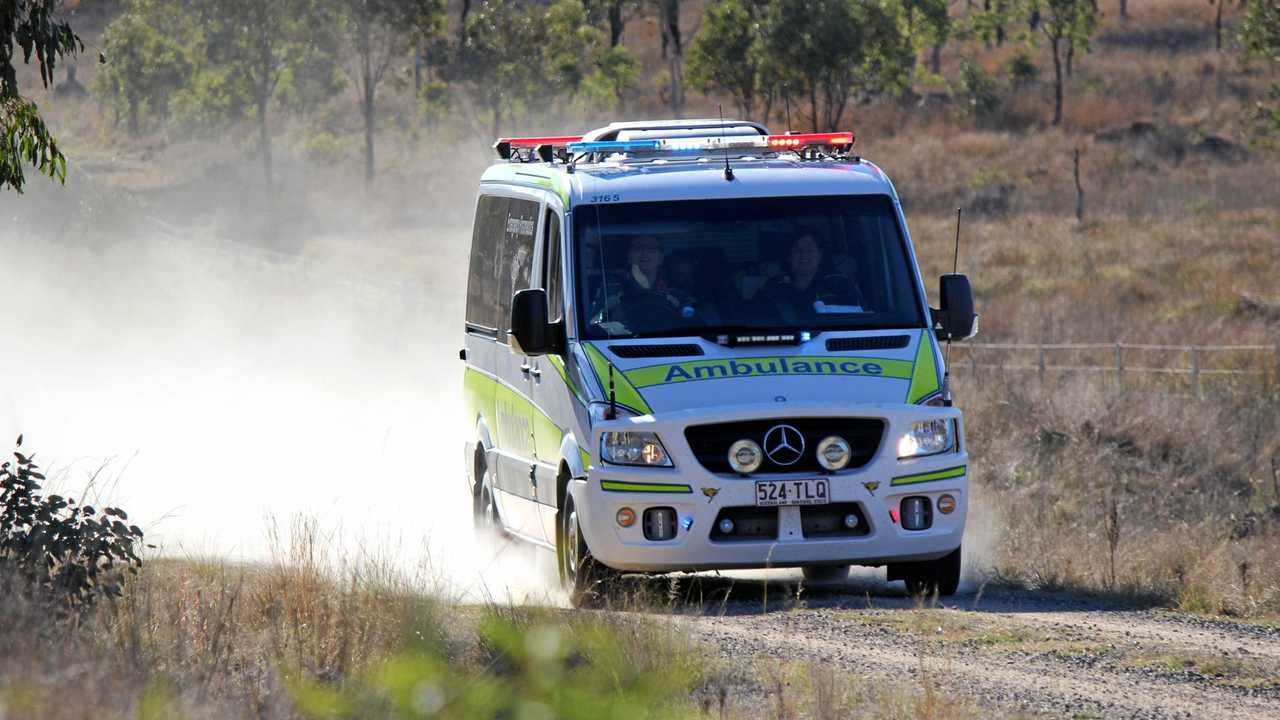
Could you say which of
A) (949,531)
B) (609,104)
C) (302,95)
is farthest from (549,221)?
(302,95)

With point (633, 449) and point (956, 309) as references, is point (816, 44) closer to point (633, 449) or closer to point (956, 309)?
point (956, 309)

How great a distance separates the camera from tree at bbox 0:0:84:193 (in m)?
8.91

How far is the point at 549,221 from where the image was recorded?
11.0 metres

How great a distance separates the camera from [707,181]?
10.6m

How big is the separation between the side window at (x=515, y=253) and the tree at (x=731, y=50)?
49398 millimetres

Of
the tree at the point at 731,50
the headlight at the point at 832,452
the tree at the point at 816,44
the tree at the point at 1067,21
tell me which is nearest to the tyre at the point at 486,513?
the headlight at the point at 832,452

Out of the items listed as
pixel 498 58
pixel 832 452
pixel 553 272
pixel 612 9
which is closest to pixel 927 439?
pixel 832 452

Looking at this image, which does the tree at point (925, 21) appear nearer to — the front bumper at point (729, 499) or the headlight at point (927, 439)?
the headlight at point (927, 439)

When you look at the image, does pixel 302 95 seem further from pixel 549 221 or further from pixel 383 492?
pixel 549 221

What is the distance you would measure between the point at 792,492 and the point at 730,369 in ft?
2.40

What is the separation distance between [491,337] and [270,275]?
37536mm

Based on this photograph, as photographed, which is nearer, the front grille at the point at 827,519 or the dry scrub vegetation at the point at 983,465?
the dry scrub vegetation at the point at 983,465

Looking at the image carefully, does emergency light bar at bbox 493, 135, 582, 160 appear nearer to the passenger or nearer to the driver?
the passenger

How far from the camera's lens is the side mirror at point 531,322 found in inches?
398
